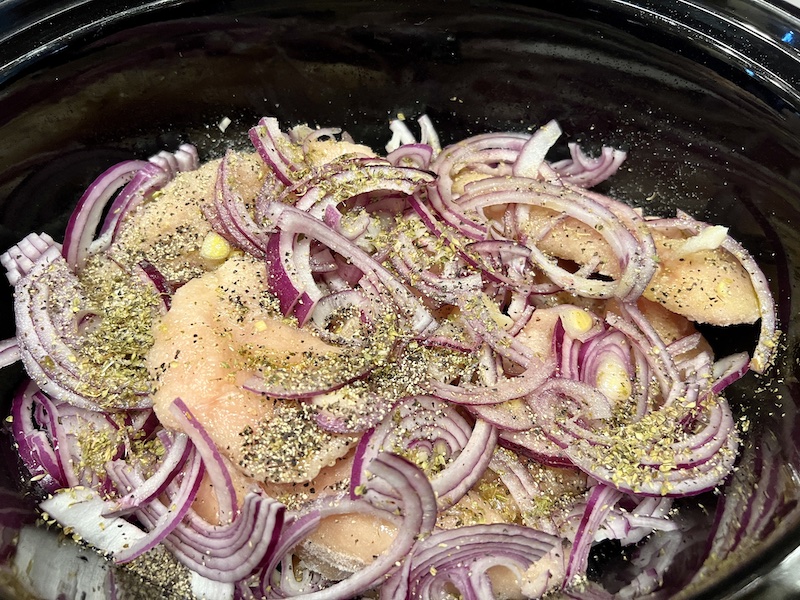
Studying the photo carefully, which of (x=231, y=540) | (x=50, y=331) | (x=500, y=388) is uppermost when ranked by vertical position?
(x=50, y=331)

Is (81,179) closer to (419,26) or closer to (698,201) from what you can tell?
(419,26)

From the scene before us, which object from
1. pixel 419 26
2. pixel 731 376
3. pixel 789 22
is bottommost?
pixel 731 376

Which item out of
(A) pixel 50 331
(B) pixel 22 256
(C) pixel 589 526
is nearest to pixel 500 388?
(C) pixel 589 526

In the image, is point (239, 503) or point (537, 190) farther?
point (537, 190)

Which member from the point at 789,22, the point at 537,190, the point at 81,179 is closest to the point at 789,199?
the point at 789,22

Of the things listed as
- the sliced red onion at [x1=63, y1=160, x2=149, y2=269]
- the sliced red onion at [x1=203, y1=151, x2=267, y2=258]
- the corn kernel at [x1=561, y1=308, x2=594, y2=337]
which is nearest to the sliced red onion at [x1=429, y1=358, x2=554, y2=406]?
the corn kernel at [x1=561, y1=308, x2=594, y2=337]

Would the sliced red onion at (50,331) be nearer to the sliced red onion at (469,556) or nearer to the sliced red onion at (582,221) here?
the sliced red onion at (469,556)

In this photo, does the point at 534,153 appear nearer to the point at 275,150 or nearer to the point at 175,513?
the point at 275,150

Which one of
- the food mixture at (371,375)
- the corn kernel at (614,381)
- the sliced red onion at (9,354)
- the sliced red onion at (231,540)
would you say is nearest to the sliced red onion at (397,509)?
the food mixture at (371,375)
